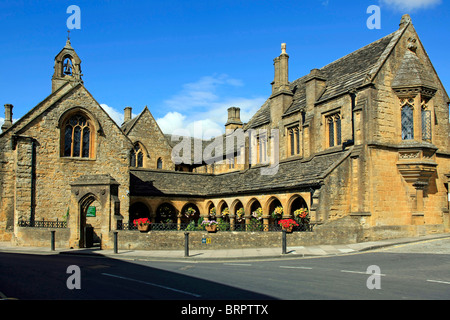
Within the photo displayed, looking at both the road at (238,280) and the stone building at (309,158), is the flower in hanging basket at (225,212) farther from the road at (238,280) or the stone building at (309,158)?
the road at (238,280)

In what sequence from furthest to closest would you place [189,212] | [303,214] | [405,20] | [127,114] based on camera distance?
[127,114] → [189,212] → [405,20] → [303,214]

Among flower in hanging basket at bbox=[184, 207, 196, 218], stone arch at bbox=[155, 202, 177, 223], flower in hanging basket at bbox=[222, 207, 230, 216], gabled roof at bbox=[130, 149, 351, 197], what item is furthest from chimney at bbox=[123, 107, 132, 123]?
flower in hanging basket at bbox=[222, 207, 230, 216]

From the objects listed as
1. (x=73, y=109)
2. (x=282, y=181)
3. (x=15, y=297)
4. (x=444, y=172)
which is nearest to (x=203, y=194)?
(x=282, y=181)

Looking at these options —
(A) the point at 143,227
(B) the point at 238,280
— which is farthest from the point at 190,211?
(B) the point at 238,280

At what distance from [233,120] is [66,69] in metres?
17.5

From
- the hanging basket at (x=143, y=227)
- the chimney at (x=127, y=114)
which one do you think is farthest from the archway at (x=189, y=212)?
the chimney at (x=127, y=114)

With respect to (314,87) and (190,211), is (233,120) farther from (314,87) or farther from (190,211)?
(314,87)

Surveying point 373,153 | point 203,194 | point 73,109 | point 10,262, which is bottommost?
point 10,262

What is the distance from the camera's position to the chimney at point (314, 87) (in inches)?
1111

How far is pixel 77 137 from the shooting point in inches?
1069

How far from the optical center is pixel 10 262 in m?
15.5

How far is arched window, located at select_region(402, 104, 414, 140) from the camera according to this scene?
2391 centimetres

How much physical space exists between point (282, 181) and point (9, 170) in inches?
683
